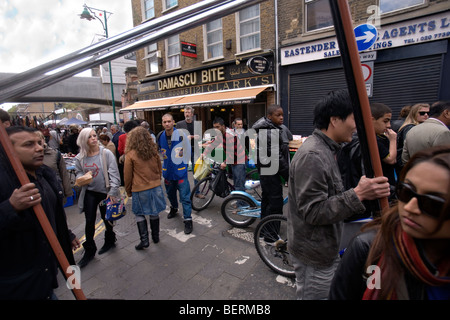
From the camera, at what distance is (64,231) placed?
197 cm

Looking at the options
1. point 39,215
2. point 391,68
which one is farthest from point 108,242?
point 391,68

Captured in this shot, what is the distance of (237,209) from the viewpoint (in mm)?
4199

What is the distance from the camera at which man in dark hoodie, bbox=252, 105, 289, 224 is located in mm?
3377

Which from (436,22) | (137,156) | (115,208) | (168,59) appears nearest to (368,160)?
(137,156)

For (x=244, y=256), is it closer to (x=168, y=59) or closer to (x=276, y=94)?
(x=276, y=94)

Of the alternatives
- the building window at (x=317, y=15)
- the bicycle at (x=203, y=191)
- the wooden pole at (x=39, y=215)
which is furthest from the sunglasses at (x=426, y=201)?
the building window at (x=317, y=15)

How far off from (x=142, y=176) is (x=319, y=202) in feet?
8.79

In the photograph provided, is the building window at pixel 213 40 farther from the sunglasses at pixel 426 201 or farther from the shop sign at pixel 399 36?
the sunglasses at pixel 426 201

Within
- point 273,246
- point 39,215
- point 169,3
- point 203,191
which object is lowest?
point 273,246

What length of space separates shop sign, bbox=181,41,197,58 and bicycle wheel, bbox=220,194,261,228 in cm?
997

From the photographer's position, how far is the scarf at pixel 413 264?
30.7 inches

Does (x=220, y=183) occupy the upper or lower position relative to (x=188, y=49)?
lower

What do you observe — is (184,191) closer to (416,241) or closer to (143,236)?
(143,236)

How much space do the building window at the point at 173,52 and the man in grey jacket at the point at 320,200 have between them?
13413mm
